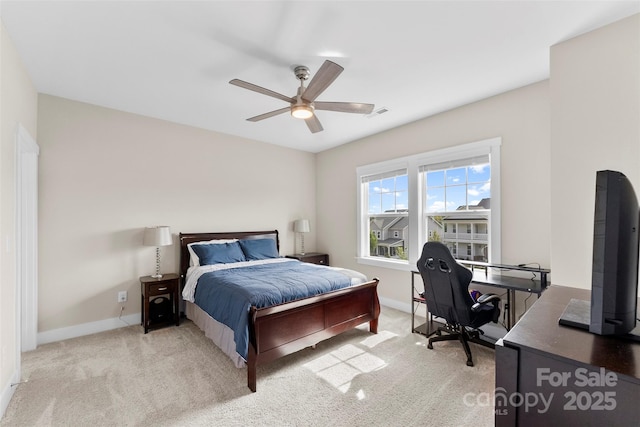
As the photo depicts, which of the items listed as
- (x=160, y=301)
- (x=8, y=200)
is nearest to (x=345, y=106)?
(x=8, y=200)

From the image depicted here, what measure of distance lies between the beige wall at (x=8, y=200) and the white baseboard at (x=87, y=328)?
93 cm

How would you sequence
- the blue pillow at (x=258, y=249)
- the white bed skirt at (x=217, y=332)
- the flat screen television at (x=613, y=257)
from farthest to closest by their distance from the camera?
the blue pillow at (x=258, y=249), the white bed skirt at (x=217, y=332), the flat screen television at (x=613, y=257)

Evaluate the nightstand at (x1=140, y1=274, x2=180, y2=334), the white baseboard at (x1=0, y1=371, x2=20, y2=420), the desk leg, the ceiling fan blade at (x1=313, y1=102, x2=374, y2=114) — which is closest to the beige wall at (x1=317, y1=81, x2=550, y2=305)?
the desk leg

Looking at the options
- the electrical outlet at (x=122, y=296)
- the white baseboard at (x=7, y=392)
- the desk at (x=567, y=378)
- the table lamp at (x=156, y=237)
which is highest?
the table lamp at (x=156, y=237)

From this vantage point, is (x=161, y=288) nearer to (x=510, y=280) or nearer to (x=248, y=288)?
(x=248, y=288)

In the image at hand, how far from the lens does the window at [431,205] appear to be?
3314 millimetres

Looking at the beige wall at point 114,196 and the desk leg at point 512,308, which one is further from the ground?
the beige wall at point 114,196

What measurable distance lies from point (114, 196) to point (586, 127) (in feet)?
15.9

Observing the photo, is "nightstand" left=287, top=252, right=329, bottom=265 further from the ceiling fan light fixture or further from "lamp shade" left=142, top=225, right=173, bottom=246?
the ceiling fan light fixture

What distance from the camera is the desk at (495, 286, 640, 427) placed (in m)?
0.70

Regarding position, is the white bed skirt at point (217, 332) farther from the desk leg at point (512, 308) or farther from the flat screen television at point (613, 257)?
the desk leg at point (512, 308)

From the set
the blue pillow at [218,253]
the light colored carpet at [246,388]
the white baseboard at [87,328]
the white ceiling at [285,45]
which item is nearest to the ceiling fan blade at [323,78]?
the white ceiling at [285,45]

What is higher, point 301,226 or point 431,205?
point 431,205

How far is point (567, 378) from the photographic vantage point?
77cm
